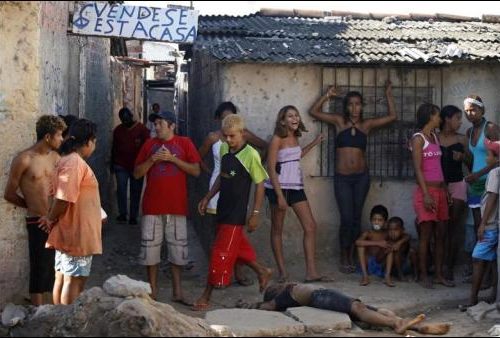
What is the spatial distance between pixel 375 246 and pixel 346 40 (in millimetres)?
2501

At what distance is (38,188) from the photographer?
6680 mm

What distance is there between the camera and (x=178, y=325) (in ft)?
18.5

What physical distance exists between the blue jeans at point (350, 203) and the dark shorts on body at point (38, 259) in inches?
131

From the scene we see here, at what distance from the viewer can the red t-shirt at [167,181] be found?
7.64m

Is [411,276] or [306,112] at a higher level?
[306,112]

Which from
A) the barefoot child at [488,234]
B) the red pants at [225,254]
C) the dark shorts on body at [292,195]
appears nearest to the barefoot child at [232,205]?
the red pants at [225,254]

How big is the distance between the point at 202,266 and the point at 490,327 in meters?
3.68

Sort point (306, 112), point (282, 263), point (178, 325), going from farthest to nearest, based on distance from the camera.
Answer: point (306, 112) → point (282, 263) → point (178, 325)

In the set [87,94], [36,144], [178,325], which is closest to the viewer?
[178,325]

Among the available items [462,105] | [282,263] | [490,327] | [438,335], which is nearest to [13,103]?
[282,263]

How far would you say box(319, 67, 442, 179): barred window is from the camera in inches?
363

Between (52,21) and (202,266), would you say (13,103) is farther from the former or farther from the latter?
(202,266)

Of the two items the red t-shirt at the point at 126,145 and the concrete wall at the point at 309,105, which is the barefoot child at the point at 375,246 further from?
the red t-shirt at the point at 126,145

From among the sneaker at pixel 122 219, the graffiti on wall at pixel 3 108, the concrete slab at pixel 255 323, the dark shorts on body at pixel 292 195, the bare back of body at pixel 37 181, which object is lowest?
the concrete slab at pixel 255 323
